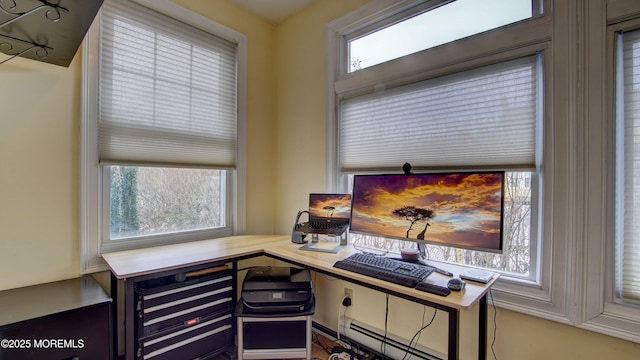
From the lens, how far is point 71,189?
66.9 inches

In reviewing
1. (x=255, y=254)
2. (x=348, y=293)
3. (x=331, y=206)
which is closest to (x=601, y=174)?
(x=331, y=206)

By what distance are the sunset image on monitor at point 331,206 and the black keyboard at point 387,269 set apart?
457mm

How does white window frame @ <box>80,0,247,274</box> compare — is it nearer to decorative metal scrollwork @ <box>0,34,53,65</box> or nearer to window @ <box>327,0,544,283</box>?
decorative metal scrollwork @ <box>0,34,53,65</box>

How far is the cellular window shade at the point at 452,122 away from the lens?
4.91ft

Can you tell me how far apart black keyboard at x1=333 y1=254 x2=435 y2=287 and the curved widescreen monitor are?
21 cm

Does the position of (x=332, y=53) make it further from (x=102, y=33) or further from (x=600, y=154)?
(x=600, y=154)

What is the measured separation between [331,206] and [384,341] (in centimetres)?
102

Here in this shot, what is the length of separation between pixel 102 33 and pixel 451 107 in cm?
235

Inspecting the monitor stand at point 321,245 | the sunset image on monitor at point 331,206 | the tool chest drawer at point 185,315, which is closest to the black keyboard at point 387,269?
the monitor stand at point 321,245

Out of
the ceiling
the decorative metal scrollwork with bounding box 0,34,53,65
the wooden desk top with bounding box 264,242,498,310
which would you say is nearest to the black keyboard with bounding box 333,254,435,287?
the wooden desk top with bounding box 264,242,498,310

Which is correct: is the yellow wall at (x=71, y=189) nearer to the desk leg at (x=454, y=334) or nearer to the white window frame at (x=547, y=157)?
the white window frame at (x=547, y=157)

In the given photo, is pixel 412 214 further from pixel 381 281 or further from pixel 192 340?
pixel 192 340

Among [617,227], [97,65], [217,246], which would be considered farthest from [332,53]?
[617,227]

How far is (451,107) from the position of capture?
172cm
